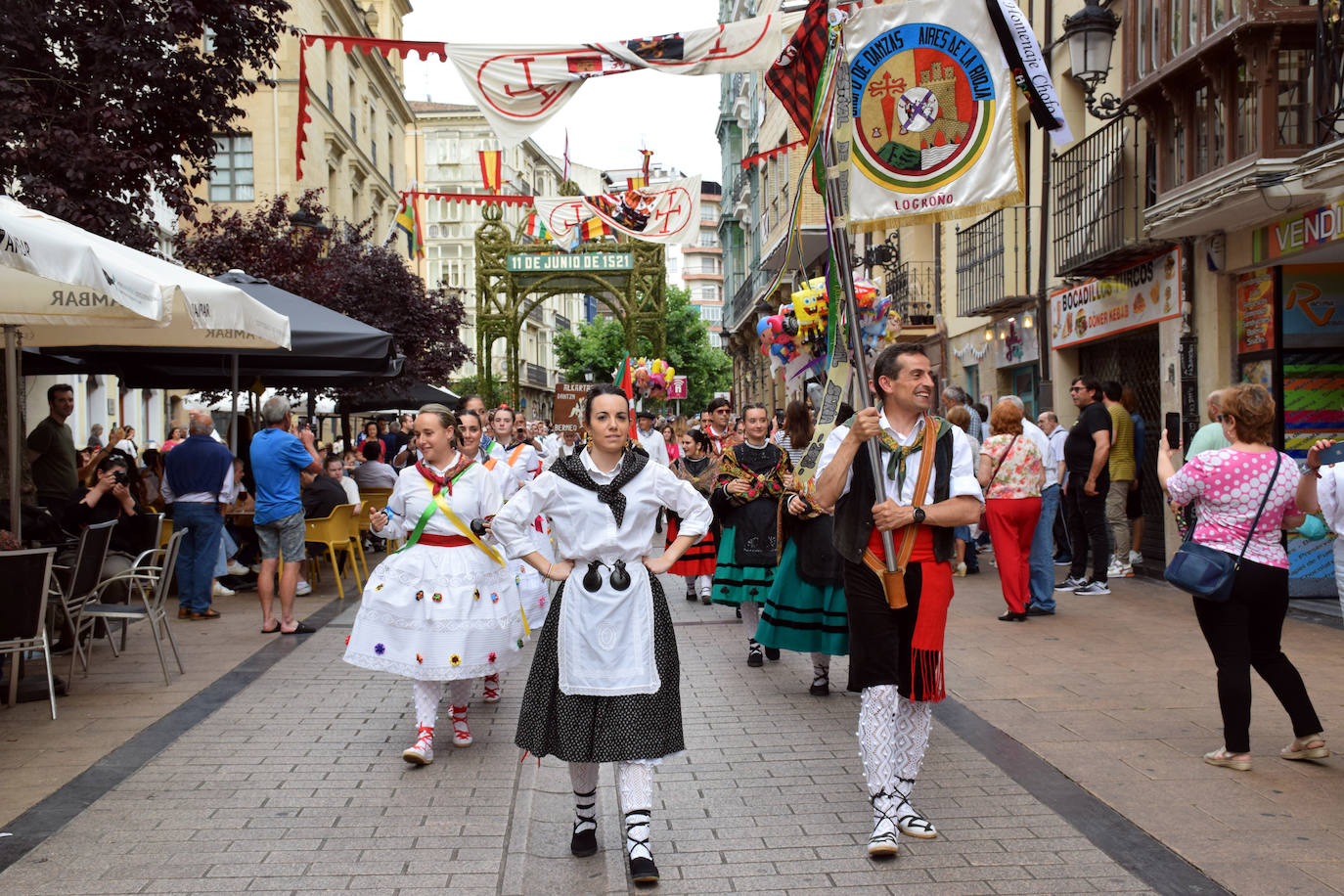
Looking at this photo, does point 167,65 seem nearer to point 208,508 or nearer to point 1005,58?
point 208,508

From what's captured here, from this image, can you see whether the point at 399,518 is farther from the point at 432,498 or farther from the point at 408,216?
the point at 408,216

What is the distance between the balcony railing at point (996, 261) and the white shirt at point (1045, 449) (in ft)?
17.3

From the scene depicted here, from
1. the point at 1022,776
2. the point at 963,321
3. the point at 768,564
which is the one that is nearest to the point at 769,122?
the point at 963,321

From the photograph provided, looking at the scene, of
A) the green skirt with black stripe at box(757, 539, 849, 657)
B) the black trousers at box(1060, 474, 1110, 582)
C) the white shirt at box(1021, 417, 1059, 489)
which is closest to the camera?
the green skirt with black stripe at box(757, 539, 849, 657)

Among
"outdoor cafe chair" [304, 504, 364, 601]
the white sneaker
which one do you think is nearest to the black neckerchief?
the white sneaker

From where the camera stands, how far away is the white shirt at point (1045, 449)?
33.4 ft

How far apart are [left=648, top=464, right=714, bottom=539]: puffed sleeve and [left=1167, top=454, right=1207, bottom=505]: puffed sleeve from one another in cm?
233

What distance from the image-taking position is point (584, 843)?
15.0 feet

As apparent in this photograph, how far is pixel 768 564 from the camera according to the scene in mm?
8133

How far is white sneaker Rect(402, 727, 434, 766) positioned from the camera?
18.6ft

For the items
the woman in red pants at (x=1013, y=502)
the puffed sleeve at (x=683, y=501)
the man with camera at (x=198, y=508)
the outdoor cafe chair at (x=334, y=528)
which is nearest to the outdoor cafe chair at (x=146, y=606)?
the man with camera at (x=198, y=508)

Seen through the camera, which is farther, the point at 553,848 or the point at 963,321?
the point at 963,321

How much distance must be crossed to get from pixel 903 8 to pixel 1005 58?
600 millimetres

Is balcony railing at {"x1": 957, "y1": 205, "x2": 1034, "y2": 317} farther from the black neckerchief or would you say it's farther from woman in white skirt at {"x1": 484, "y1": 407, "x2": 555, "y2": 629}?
the black neckerchief
